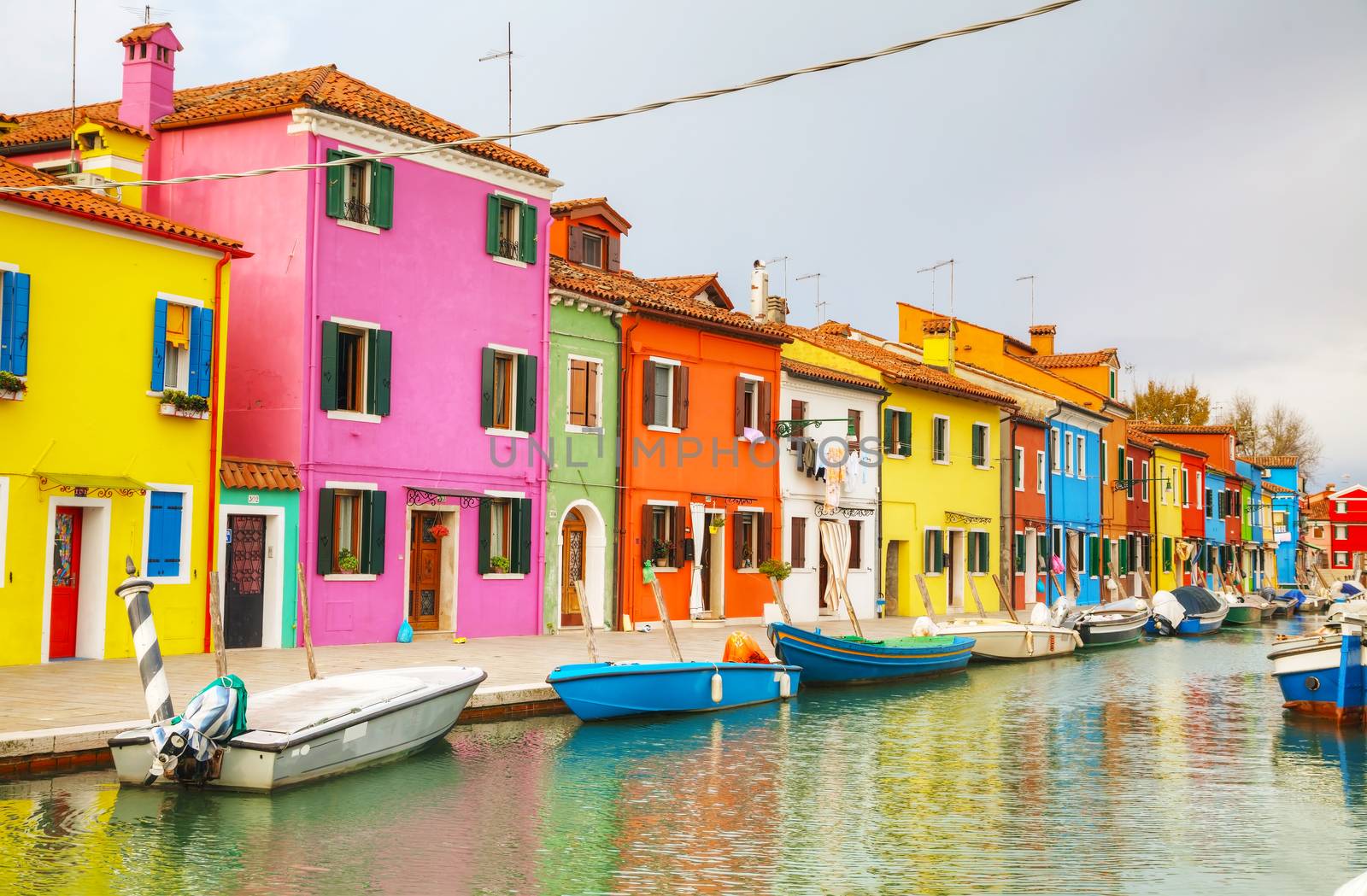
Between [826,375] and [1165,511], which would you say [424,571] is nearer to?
[826,375]

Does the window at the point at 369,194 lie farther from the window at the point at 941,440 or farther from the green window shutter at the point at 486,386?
the window at the point at 941,440

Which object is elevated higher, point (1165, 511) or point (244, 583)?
point (1165, 511)

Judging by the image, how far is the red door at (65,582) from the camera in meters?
18.4

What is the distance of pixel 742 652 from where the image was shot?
20109 millimetres

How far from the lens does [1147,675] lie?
90.5 ft

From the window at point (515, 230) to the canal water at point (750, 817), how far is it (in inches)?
407

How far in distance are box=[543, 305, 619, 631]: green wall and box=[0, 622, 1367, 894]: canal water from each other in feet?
27.0

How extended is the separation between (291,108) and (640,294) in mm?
8622

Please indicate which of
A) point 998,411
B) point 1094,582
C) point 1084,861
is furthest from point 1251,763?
point 1094,582

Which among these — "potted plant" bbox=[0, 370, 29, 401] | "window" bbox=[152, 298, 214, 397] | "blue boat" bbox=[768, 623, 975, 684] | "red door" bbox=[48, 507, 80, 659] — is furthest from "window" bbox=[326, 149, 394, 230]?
"blue boat" bbox=[768, 623, 975, 684]

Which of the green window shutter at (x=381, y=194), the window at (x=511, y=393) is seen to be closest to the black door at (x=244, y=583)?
the window at (x=511, y=393)

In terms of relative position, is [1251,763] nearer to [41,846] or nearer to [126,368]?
[41,846]

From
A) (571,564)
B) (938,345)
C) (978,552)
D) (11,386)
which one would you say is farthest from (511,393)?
(938,345)

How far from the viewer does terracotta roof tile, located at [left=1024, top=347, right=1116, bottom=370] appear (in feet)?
174
